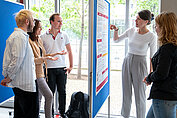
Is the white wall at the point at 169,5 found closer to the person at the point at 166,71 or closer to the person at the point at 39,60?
the person at the point at 166,71

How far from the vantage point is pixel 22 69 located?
2.06 m

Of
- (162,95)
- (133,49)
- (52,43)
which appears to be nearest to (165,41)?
(162,95)

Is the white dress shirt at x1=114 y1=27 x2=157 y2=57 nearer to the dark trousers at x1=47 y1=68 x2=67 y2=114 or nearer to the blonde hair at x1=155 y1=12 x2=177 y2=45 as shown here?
the blonde hair at x1=155 y1=12 x2=177 y2=45

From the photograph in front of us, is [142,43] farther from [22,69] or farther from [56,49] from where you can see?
[22,69]

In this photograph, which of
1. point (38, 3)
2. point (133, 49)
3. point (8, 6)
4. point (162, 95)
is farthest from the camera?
point (38, 3)

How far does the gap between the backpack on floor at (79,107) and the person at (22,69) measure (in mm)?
812

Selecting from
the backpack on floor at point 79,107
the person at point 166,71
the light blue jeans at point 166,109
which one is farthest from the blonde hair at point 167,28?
the backpack on floor at point 79,107

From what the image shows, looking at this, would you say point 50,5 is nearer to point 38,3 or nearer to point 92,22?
point 38,3

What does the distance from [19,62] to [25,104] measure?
19.1 inches

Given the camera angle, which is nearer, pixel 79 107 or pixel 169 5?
pixel 169 5

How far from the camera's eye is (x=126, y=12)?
3201mm

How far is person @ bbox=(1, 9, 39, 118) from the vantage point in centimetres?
199

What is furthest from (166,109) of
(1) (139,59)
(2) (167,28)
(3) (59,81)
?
(3) (59,81)

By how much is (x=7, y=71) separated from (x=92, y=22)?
106 centimetres
